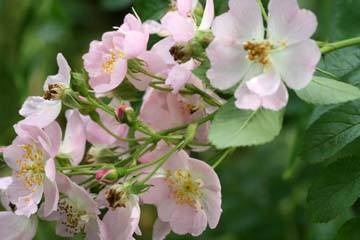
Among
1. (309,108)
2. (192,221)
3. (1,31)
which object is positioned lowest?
(1,31)

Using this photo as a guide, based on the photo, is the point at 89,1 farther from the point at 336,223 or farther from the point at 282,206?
the point at 336,223

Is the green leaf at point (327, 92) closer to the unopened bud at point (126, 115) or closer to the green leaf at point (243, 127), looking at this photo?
the green leaf at point (243, 127)

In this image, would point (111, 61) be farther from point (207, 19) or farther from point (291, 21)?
point (291, 21)

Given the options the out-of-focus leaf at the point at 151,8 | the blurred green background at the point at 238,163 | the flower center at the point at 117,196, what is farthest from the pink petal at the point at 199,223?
the blurred green background at the point at 238,163

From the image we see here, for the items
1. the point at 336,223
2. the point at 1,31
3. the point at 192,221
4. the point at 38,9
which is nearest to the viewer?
the point at 192,221

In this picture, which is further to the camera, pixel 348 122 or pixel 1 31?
pixel 1 31

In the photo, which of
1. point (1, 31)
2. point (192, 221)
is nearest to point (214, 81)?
point (192, 221)
